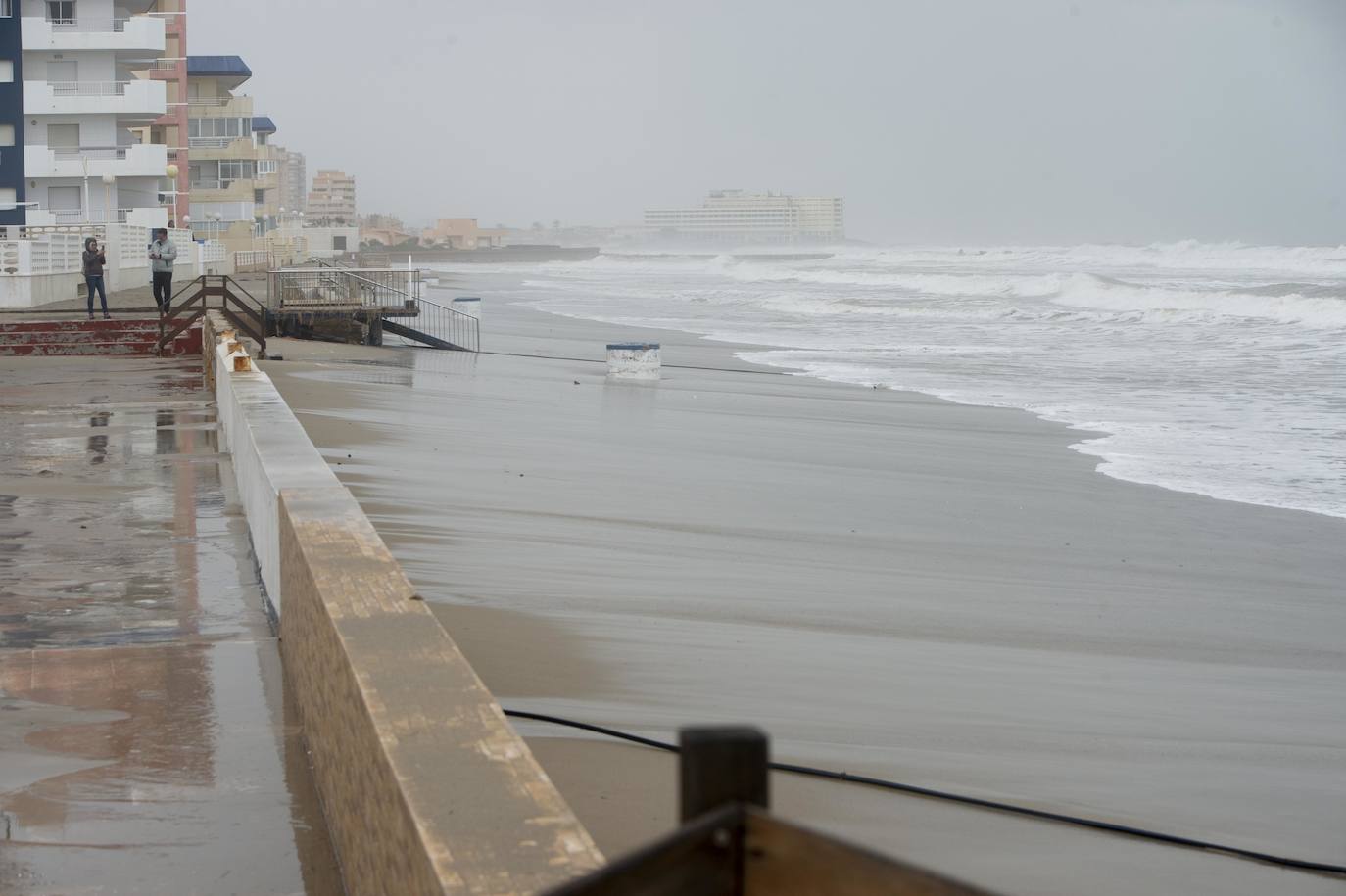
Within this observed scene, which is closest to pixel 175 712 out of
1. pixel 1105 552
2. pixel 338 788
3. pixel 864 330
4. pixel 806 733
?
pixel 338 788

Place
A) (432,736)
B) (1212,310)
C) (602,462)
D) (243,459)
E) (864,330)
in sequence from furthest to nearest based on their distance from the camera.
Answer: (1212,310)
(864,330)
(602,462)
(243,459)
(432,736)

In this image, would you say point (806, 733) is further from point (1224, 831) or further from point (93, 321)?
point (93, 321)

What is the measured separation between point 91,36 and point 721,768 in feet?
202

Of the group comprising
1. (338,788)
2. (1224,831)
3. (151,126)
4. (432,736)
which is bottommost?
(1224,831)

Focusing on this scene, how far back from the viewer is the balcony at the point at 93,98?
55.7 m

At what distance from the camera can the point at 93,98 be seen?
185 feet

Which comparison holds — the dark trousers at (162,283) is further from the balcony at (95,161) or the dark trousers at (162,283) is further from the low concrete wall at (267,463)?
the balcony at (95,161)

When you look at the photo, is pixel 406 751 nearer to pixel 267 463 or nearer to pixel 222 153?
pixel 267 463

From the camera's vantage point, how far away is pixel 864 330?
113ft

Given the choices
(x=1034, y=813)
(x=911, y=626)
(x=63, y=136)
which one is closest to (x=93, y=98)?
(x=63, y=136)

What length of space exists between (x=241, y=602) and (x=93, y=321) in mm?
18231

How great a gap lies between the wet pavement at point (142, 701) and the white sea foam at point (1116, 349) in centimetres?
842

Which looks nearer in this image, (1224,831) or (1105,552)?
(1224,831)

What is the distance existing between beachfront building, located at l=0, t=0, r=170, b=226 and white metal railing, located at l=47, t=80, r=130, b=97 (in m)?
0.04
